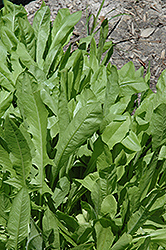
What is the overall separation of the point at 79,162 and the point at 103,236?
0.37 meters

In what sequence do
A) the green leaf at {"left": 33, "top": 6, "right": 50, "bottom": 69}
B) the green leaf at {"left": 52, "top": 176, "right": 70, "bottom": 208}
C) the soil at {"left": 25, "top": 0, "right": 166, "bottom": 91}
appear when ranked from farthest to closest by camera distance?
the soil at {"left": 25, "top": 0, "right": 166, "bottom": 91}
the green leaf at {"left": 33, "top": 6, "right": 50, "bottom": 69}
the green leaf at {"left": 52, "top": 176, "right": 70, "bottom": 208}

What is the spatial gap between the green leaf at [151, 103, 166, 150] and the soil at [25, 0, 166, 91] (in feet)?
2.93

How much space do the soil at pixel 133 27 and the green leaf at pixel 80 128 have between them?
1.10m

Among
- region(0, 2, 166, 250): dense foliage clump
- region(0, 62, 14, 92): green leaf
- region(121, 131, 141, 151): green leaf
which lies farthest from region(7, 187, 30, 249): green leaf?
region(0, 62, 14, 92): green leaf

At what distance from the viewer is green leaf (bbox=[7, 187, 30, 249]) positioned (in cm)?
98

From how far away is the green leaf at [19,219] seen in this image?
98 cm

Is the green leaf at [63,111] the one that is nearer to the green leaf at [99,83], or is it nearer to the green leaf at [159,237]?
the green leaf at [99,83]

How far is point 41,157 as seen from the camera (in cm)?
116

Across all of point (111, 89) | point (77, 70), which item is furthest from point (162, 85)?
point (77, 70)

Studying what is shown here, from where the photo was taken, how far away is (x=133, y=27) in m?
2.23

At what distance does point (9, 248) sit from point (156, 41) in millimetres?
1717

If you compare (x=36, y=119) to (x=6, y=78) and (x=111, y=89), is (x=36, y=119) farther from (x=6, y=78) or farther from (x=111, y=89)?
(x=6, y=78)

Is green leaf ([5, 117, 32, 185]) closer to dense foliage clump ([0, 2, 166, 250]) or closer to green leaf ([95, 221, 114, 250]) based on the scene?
dense foliage clump ([0, 2, 166, 250])

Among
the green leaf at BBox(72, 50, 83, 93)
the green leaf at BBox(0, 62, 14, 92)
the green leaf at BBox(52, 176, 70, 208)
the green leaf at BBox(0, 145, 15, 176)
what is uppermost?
the green leaf at BBox(0, 62, 14, 92)
